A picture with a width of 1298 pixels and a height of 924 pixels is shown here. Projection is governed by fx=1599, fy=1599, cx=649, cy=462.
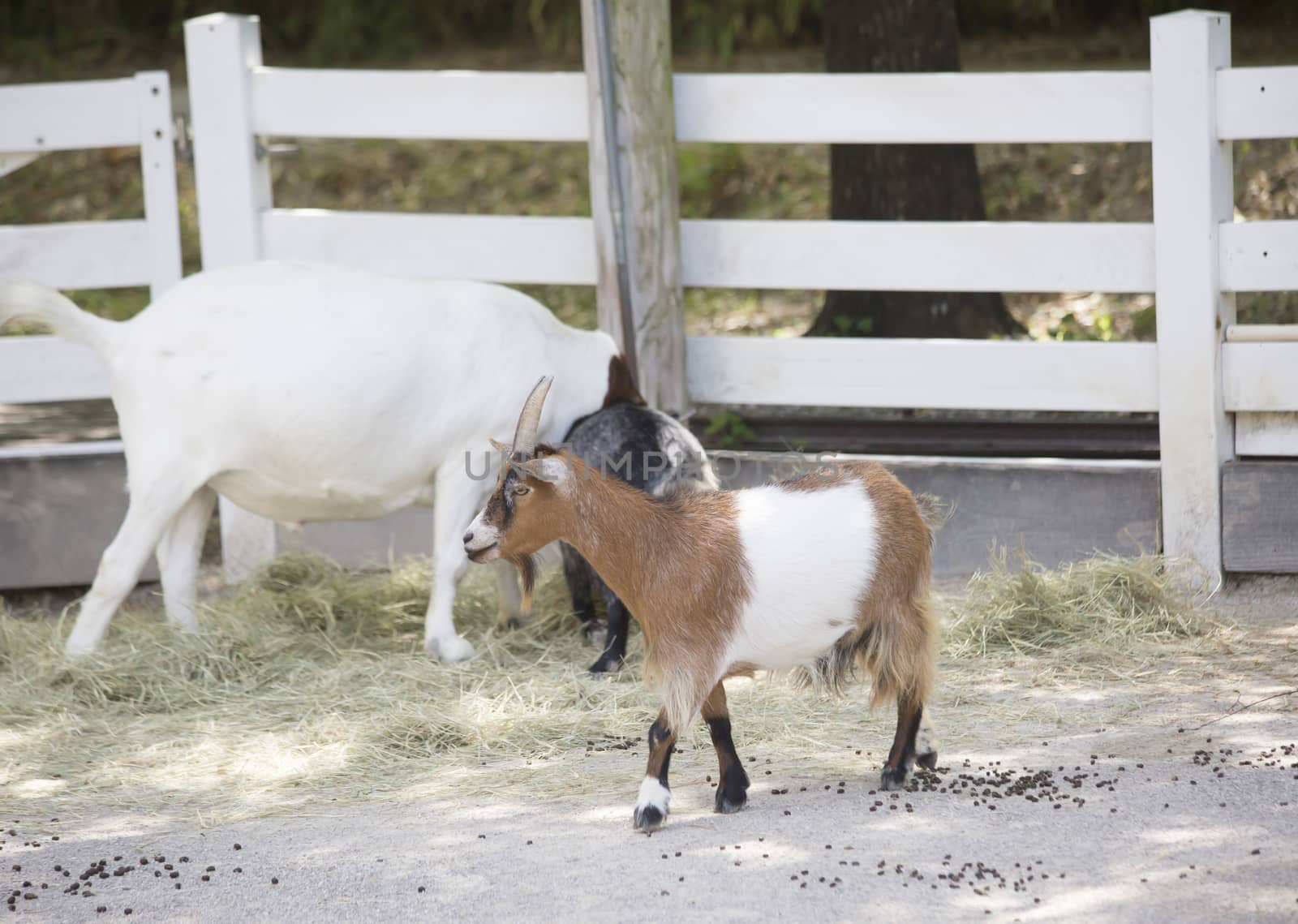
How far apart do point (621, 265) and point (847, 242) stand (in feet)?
2.63

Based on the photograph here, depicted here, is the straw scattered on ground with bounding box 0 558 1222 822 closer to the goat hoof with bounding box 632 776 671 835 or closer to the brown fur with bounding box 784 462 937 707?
the brown fur with bounding box 784 462 937 707

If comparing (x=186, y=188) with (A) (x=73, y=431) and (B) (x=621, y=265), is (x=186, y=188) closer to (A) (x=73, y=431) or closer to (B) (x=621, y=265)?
(A) (x=73, y=431)

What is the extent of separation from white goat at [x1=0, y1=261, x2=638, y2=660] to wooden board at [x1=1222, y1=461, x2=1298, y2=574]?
204 centimetres

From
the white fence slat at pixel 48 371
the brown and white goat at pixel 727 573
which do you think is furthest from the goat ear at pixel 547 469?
the white fence slat at pixel 48 371

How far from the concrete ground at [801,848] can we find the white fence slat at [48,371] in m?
2.34

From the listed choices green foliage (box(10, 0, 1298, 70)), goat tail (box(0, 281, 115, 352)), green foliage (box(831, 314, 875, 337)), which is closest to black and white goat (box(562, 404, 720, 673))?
goat tail (box(0, 281, 115, 352))

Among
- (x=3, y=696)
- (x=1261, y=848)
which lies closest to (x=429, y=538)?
(x=3, y=696)

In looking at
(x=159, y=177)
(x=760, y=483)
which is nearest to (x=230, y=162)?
(x=159, y=177)

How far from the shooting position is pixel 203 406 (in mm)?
4820

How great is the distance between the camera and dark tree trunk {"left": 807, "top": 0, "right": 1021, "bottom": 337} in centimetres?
718

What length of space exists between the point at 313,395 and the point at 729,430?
6.89 feet

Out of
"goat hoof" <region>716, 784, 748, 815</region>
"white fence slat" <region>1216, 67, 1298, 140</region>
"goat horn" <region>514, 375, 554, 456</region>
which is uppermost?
"white fence slat" <region>1216, 67, 1298, 140</region>

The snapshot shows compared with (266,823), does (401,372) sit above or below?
above

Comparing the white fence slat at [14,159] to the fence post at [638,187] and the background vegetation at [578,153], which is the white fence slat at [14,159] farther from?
the fence post at [638,187]
